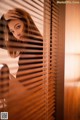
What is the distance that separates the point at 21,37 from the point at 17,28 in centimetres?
7

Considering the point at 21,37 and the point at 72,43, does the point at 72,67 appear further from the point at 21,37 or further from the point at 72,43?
the point at 21,37

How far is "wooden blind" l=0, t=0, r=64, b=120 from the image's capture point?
3.69ft

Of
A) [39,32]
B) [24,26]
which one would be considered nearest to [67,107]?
[39,32]

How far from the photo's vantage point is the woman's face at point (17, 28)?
3.60ft

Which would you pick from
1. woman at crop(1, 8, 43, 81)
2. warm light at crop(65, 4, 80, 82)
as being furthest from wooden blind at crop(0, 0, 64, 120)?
warm light at crop(65, 4, 80, 82)

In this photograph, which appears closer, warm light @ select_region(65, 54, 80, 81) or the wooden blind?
the wooden blind

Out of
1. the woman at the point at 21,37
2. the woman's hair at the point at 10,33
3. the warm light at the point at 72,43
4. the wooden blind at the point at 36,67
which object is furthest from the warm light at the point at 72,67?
the woman's hair at the point at 10,33

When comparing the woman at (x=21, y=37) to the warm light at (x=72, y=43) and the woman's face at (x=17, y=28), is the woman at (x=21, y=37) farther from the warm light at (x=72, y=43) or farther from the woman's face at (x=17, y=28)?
the warm light at (x=72, y=43)

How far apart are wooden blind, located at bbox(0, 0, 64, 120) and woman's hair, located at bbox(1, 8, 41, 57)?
0.01 m

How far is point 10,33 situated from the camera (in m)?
1.09

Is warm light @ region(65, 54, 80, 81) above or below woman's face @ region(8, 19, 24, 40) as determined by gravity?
below

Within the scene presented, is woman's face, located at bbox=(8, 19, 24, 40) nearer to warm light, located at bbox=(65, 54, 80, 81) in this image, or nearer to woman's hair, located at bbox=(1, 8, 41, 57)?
woman's hair, located at bbox=(1, 8, 41, 57)

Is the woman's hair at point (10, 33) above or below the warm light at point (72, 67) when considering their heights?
above

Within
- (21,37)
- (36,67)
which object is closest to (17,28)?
(21,37)
